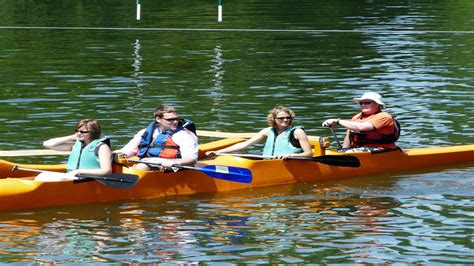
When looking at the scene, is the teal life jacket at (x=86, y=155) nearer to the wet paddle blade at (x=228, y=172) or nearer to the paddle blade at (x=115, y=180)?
the paddle blade at (x=115, y=180)

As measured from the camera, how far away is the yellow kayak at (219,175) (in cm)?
1506

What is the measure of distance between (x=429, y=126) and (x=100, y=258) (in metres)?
9.94

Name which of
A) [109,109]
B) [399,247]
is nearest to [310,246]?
[399,247]

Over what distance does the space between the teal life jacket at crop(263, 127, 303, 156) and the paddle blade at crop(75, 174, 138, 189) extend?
2.46 meters

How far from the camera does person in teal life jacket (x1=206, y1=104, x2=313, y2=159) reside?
16.8 meters

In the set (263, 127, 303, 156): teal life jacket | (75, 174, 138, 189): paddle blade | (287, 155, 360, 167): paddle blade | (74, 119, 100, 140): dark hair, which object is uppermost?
(74, 119, 100, 140): dark hair

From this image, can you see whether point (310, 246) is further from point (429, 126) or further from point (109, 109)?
point (109, 109)

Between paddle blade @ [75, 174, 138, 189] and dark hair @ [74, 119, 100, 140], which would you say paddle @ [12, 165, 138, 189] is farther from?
dark hair @ [74, 119, 100, 140]

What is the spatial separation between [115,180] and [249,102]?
9.70 m

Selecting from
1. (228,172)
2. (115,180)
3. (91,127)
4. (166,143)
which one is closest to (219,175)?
(228,172)

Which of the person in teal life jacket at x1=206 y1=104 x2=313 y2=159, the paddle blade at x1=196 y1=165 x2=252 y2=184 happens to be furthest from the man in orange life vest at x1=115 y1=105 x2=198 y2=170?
the person in teal life jacket at x1=206 y1=104 x2=313 y2=159

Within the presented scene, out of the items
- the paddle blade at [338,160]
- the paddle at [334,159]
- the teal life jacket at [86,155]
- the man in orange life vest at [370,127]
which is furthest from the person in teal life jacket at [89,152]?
the man in orange life vest at [370,127]

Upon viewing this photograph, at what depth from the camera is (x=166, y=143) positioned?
16.1 metres

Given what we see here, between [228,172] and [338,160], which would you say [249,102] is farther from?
[228,172]
